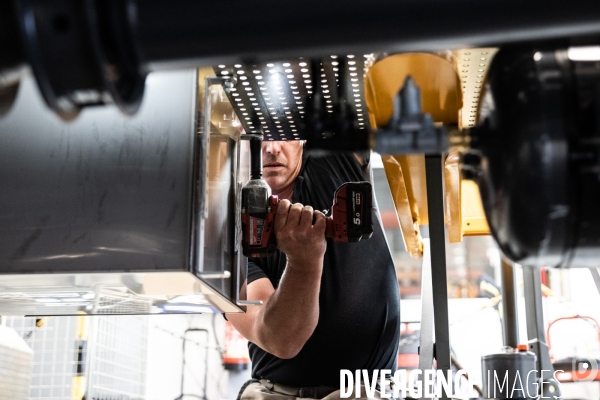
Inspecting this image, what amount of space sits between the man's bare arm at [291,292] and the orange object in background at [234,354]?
2222 mm

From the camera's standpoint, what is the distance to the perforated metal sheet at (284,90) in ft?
3.14

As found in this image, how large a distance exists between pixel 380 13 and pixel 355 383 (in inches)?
57.9

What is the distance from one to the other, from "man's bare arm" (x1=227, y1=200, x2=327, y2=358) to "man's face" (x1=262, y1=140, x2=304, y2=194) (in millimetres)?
304

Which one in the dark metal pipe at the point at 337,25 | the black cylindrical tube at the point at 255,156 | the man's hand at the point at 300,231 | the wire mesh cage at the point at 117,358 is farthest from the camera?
the wire mesh cage at the point at 117,358

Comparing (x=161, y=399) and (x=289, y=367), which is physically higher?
A: (x=289, y=367)

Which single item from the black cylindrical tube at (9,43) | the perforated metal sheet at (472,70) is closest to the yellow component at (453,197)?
the perforated metal sheet at (472,70)

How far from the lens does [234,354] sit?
3977 millimetres

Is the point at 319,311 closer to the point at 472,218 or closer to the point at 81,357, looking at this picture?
the point at 472,218

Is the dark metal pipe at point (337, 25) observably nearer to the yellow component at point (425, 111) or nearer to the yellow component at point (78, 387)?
the yellow component at point (425, 111)

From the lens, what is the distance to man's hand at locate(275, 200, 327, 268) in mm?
1336

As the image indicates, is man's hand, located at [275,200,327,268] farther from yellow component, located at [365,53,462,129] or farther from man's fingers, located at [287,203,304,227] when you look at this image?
yellow component, located at [365,53,462,129]

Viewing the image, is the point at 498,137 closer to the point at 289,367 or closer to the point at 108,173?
the point at 108,173

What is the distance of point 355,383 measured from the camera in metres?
1.73

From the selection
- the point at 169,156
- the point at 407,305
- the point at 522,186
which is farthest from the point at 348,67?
the point at 407,305
